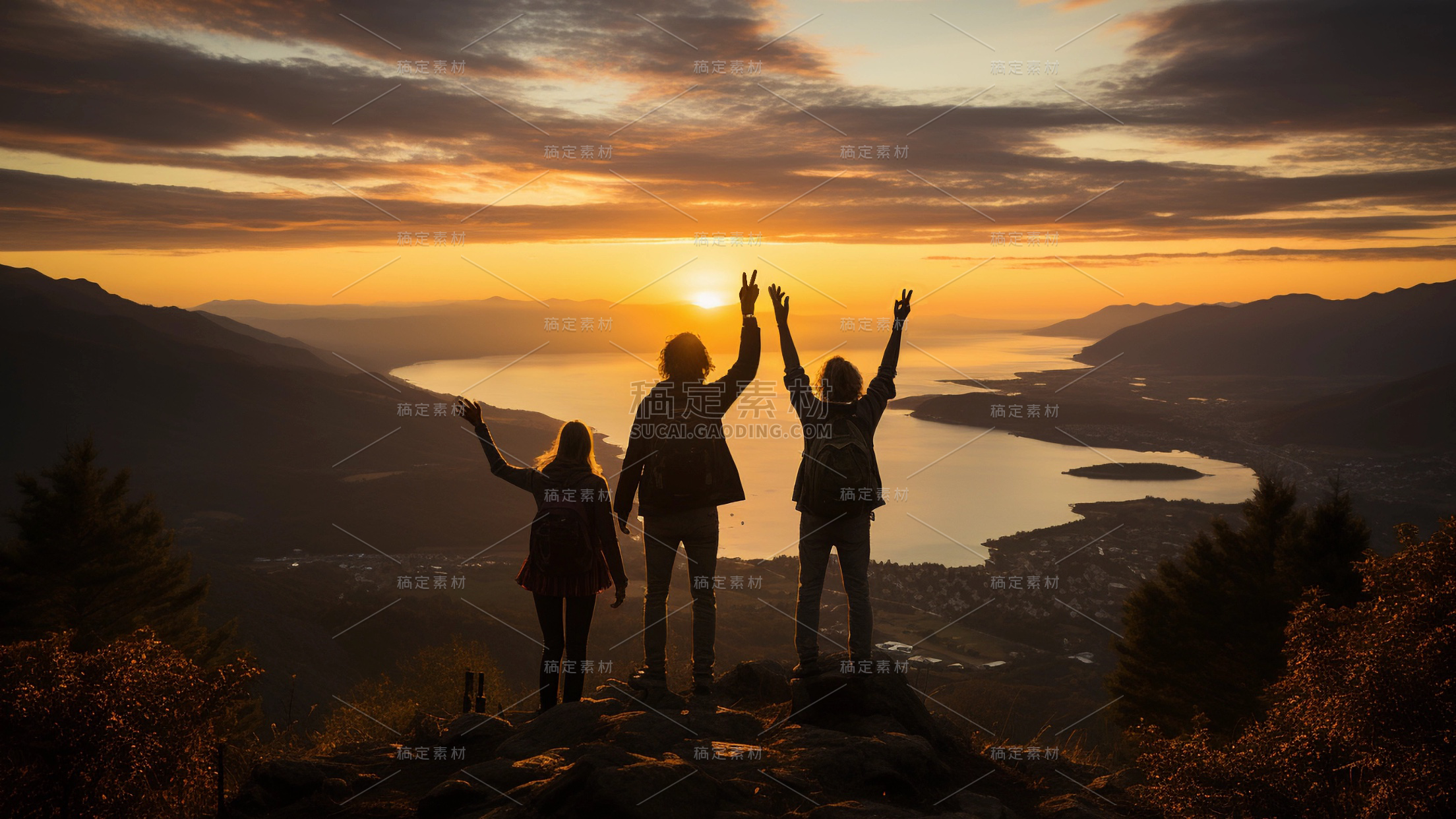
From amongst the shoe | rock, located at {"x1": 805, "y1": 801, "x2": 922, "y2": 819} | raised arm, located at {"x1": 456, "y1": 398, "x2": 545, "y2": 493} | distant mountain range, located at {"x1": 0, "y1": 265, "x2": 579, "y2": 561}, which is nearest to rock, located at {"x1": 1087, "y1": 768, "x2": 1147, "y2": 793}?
rock, located at {"x1": 805, "y1": 801, "x2": 922, "y2": 819}

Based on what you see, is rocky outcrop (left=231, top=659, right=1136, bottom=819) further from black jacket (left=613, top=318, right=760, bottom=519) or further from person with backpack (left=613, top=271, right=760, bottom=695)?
black jacket (left=613, top=318, right=760, bottom=519)

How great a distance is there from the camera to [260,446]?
16950 centimetres

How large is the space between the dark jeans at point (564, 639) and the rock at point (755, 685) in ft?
6.05

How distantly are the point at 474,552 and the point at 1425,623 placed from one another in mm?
116300

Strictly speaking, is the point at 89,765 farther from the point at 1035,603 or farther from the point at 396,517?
the point at 396,517

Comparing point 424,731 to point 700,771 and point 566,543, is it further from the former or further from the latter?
point 700,771

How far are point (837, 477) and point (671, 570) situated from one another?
155 centimetres

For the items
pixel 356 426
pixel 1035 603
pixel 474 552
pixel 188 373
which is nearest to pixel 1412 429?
pixel 1035 603

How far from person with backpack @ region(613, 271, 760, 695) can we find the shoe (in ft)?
1.64

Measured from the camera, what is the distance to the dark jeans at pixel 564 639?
19.4ft

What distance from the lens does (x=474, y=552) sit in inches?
4405

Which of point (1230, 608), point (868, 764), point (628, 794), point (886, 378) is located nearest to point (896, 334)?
point (886, 378)

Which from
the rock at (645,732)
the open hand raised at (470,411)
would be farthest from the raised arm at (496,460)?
the rock at (645,732)

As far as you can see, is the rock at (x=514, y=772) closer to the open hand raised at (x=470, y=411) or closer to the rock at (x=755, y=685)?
the open hand raised at (x=470, y=411)
